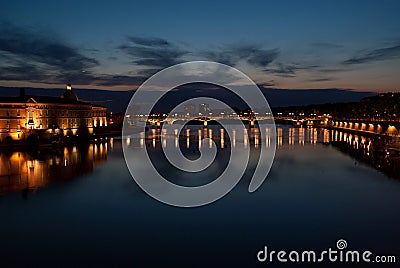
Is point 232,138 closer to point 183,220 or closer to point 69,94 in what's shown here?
point 69,94

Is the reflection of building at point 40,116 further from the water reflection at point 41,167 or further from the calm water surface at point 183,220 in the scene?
the calm water surface at point 183,220

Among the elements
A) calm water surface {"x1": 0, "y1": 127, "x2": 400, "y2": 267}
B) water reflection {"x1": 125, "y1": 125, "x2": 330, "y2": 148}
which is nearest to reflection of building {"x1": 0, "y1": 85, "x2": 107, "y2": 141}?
water reflection {"x1": 125, "y1": 125, "x2": 330, "y2": 148}

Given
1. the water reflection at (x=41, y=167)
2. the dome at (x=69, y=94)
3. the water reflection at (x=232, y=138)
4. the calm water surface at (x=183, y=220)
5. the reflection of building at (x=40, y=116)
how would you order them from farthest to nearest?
the dome at (x=69, y=94)
the water reflection at (x=232, y=138)
the reflection of building at (x=40, y=116)
the water reflection at (x=41, y=167)
the calm water surface at (x=183, y=220)

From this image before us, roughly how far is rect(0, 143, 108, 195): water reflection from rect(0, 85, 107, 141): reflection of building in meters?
3.18

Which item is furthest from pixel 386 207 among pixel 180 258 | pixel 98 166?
pixel 98 166

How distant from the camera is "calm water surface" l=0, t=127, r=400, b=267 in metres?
5.23

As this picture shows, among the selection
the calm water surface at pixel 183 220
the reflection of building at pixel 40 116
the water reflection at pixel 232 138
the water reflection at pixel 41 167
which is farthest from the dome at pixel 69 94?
the calm water surface at pixel 183 220

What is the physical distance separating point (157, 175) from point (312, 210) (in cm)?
575

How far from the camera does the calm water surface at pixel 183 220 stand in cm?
523

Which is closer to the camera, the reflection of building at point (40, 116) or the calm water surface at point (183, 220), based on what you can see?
the calm water surface at point (183, 220)

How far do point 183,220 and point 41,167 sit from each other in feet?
25.4

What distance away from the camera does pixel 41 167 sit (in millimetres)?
12750

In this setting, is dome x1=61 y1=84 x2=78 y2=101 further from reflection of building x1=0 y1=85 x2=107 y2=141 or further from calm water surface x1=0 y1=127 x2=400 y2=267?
calm water surface x1=0 y1=127 x2=400 y2=267

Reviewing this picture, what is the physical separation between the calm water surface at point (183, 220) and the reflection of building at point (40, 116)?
893 cm
